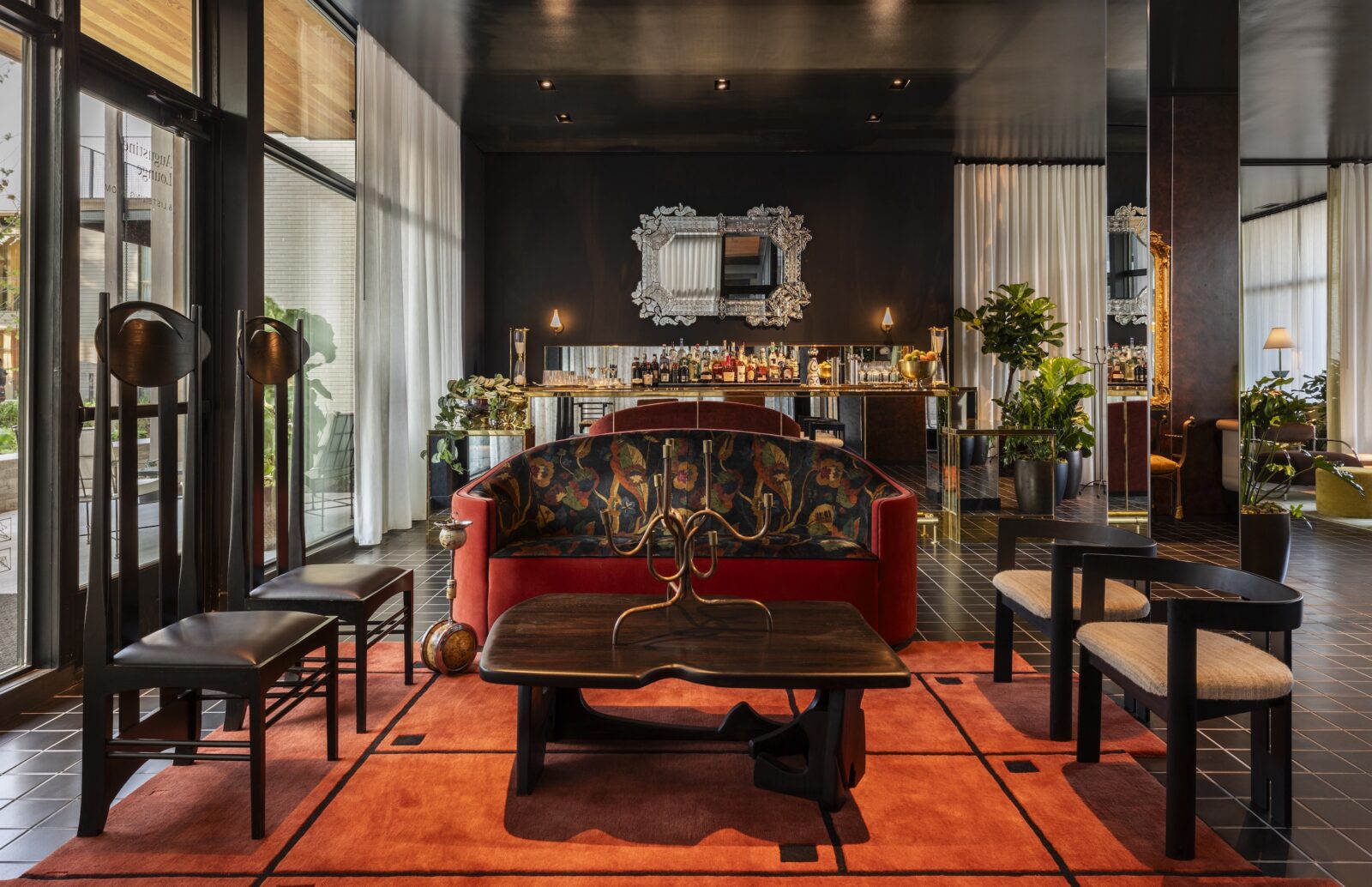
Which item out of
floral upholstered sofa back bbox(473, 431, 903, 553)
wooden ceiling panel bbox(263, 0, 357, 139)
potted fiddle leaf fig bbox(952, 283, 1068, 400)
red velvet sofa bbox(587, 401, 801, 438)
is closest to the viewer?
floral upholstered sofa back bbox(473, 431, 903, 553)

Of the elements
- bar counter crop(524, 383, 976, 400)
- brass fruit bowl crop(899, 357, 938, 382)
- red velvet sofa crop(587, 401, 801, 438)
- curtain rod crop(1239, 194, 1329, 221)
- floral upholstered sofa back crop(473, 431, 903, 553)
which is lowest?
floral upholstered sofa back crop(473, 431, 903, 553)

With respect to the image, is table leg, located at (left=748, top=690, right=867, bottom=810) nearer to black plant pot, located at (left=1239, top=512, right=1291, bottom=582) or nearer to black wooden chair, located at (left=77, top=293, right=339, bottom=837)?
black wooden chair, located at (left=77, top=293, right=339, bottom=837)

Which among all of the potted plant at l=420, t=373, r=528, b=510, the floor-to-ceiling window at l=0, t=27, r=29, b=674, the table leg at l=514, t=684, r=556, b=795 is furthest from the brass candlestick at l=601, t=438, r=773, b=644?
the potted plant at l=420, t=373, r=528, b=510

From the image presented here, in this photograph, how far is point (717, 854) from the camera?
2.21 metres

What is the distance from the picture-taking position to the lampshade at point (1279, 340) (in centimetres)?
995

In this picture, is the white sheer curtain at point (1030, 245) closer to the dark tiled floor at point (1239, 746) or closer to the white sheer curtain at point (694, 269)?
the white sheer curtain at point (694, 269)

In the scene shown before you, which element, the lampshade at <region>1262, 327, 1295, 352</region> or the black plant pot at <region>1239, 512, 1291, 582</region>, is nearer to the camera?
the black plant pot at <region>1239, 512, 1291, 582</region>

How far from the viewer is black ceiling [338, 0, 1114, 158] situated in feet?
19.6

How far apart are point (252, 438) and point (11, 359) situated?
3.30ft

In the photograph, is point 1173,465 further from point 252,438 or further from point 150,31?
point 150,31

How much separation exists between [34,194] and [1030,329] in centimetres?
814

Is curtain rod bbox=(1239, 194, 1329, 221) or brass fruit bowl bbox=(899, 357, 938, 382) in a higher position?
curtain rod bbox=(1239, 194, 1329, 221)

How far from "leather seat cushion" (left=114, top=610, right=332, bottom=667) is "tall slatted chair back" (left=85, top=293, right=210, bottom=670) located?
120mm

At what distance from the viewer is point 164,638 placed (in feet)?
7.87
